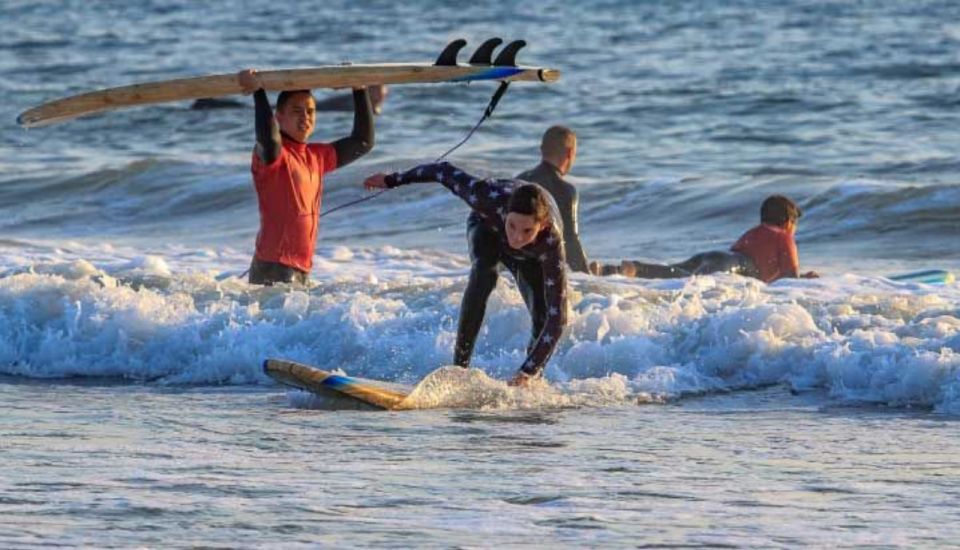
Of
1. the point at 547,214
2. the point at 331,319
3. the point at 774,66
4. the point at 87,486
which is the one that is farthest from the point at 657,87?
the point at 87,486

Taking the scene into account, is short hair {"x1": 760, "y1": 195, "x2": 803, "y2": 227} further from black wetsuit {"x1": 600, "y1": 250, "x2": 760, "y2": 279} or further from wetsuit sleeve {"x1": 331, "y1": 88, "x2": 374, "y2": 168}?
wetsuit sleeve {"x1": 331, "y1": 88, "x2": 374, "y2": 168}

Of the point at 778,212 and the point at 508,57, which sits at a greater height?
the point at 508,57

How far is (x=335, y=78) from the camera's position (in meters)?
9.47

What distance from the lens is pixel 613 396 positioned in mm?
9305

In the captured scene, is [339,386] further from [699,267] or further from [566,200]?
[699,267]

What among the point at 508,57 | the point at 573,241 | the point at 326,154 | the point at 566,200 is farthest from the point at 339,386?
the point at 573,241

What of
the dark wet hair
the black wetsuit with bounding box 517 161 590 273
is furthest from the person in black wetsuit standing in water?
the dark wet hair

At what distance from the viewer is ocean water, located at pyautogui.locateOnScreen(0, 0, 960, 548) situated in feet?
21.4

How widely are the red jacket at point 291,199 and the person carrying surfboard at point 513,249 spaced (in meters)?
0.72

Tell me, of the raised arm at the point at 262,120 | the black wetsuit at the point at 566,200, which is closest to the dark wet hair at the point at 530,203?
the raised arm at the point at 262,120

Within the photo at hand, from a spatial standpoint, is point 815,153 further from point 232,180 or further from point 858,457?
point 858,457

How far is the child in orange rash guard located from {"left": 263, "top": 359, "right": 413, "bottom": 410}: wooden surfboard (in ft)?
15.1

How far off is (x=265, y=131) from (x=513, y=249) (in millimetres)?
1360

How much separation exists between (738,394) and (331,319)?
2.55 m
